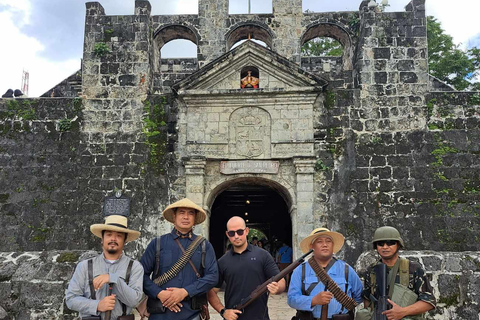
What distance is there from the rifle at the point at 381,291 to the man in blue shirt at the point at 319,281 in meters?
0.33

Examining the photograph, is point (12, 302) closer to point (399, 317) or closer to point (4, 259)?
point (4, 259)

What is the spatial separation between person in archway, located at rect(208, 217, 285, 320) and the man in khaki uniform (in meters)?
0.83

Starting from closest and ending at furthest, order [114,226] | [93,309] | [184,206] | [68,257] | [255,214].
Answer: [93,309]
[114,226]
[184,206]
[68,257]
[255,214]

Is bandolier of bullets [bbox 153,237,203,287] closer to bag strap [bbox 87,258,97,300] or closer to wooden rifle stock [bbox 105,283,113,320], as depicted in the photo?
wooden rifle stock [bbox 105,283,113,320]

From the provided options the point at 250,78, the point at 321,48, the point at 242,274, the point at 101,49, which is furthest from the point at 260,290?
the point at 321,48

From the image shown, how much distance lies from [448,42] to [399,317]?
21.7 metres

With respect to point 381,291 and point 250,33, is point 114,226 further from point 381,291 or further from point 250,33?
point 250,33

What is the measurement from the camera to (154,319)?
Answer: 436 centimetres

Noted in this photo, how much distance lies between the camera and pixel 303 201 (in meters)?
10.5

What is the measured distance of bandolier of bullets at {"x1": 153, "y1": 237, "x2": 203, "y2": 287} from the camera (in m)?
4.43

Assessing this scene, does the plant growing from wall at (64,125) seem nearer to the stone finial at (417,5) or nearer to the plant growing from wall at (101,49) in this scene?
the plant growing from wall at (101,49)

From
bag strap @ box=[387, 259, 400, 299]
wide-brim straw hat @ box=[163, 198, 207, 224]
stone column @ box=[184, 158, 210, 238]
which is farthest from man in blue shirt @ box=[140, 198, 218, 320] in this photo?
stone column @ box=[184, 158, 210, 238]

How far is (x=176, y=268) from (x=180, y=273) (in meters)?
0.07

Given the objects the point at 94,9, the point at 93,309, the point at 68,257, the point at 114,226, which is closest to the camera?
the point at 93,309
